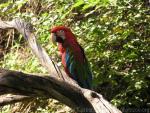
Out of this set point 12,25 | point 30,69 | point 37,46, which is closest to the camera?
point 37,46

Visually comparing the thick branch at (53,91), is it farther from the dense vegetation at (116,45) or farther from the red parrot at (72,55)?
the dense vegetation at (116,45)

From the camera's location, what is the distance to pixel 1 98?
1966 mm

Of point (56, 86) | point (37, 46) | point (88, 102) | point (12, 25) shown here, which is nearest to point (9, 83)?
point (56, 86)

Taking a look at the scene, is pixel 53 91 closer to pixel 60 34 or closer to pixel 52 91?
pixel 52 91

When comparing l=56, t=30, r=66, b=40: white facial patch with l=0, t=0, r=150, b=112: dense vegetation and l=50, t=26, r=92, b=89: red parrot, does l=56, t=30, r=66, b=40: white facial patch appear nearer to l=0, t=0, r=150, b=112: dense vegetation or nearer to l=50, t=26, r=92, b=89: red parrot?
l=50, t=26, r=92, b=89: red parrot

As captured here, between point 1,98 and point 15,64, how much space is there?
5.28 feet

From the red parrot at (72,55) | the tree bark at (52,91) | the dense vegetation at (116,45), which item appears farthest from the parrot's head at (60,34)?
the tree bark at (52,91)

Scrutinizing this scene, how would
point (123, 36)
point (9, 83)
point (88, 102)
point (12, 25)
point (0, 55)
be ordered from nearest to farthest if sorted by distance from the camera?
point (9, 83)
point (88, 102)
point (12, 25)
point (123, 36)
point (0, 55)

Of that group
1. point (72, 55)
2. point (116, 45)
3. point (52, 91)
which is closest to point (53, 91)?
point (52, 91)

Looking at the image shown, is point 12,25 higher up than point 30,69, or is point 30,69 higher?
point 12,25

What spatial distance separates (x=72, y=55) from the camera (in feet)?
8.36

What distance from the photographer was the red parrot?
8.25 feet

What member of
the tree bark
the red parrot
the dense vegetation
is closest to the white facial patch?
the red parrot

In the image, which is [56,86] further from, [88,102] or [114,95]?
[114,95]
